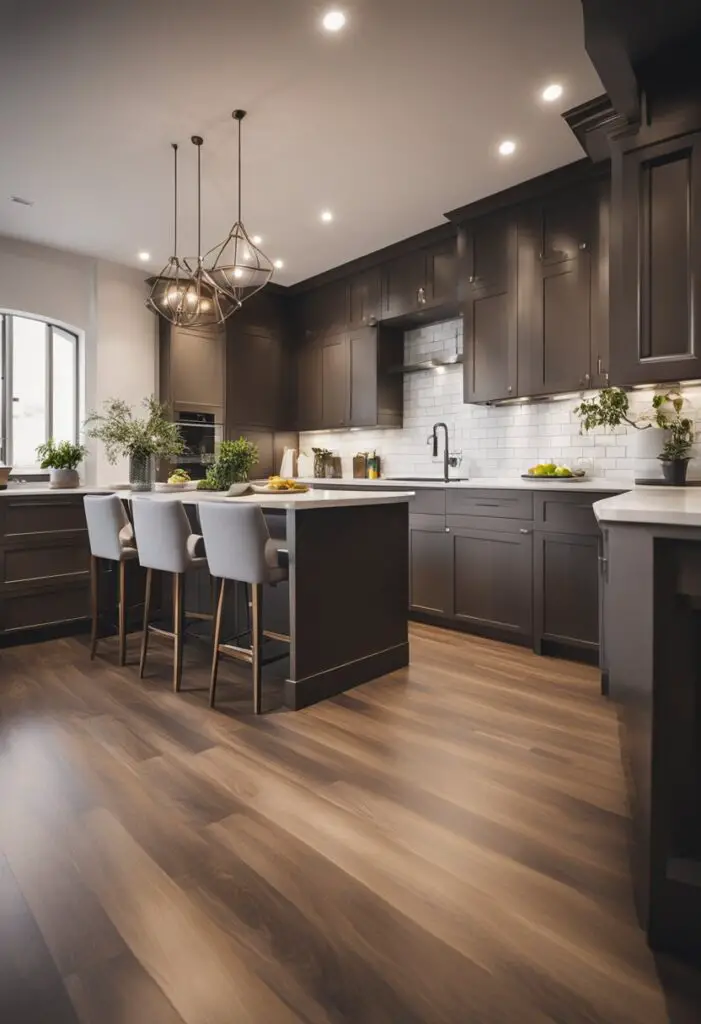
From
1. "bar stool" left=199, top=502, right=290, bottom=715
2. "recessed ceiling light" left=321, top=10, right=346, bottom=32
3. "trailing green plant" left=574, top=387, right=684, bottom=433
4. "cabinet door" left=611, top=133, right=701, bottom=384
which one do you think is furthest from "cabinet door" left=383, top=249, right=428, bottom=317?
"bar stool" left=199, top=502, right=290, bottom=715

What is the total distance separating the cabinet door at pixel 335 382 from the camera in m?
5.80

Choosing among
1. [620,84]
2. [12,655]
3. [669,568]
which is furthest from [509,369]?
[12,655]

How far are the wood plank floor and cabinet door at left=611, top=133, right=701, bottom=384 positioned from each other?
1513 mm

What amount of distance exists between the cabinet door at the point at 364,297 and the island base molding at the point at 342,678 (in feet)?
10.6

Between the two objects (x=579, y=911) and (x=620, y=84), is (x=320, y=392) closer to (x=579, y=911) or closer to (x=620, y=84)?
(x=620, y=84)

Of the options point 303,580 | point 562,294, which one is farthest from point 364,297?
point 303,580

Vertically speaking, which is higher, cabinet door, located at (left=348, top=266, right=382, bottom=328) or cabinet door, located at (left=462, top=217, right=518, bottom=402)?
cabinet door, located at (left=348, top=266, right=382, bottom=328)

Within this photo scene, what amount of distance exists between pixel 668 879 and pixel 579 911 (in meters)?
0.27

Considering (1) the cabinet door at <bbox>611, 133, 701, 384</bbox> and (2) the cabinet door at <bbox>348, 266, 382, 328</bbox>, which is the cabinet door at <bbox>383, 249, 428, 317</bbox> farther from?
(1) the cabinet door at <bbox>611, 133, 701, 384</bbox>

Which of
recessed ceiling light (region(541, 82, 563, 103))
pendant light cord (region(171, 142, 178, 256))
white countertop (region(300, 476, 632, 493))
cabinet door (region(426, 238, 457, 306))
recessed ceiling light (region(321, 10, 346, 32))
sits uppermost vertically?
pendant light cord (region(171, 142, 178, 256))

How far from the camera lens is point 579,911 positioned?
1.50 metres

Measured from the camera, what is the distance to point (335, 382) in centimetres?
592

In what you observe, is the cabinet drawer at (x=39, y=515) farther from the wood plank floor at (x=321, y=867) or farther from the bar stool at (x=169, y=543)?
the wood plank floor at (x=321, y=867)

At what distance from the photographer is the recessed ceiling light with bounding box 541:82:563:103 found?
9.92 feet
